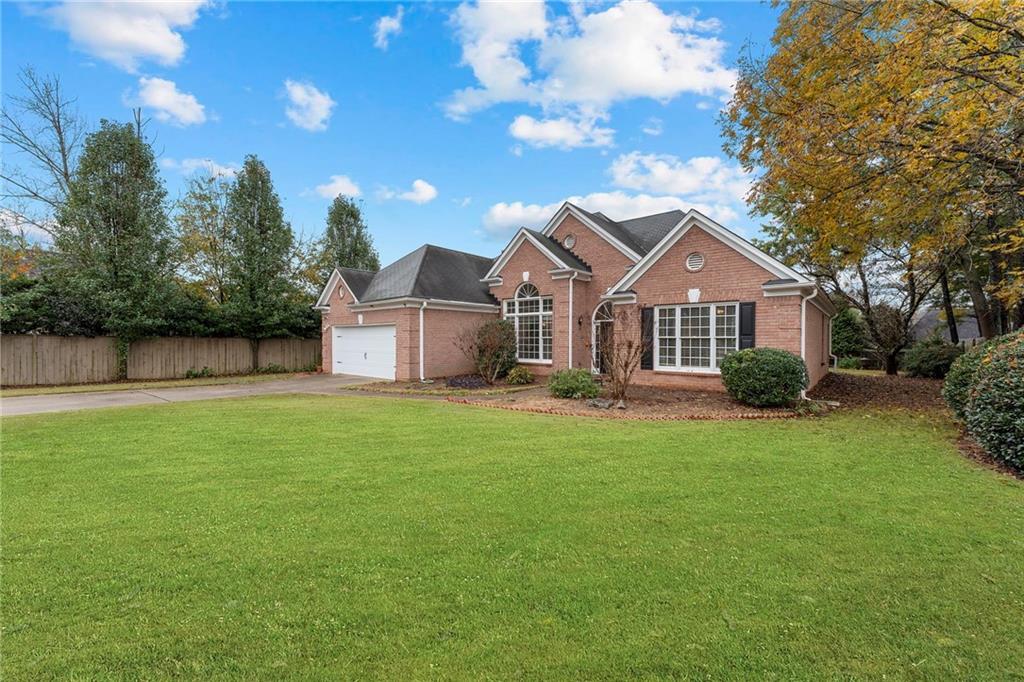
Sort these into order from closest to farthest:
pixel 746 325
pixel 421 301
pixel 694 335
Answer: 1. pixel 746 325
2. pixel 694 335
3. pixel 421 301

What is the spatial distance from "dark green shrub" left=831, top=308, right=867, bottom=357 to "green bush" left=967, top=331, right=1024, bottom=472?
22.6 m

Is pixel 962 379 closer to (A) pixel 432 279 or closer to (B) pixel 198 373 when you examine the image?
(A) pixel 432 279

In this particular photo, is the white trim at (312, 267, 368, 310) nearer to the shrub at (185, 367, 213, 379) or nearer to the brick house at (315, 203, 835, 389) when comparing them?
the brick house at (315, 203, 835, 389)

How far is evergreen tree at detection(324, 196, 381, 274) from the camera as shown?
1210 inches

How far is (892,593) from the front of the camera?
321 cm

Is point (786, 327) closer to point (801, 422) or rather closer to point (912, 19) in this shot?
point (801, 422)

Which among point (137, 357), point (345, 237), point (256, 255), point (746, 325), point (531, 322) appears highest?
point (345, 237)

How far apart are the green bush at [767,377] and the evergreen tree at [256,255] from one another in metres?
20.5

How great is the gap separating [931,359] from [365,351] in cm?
2479

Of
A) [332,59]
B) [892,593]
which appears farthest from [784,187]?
[332,59]

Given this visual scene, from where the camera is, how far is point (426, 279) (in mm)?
19219

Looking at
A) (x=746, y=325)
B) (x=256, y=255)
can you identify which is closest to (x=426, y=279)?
(x=256, y=255)

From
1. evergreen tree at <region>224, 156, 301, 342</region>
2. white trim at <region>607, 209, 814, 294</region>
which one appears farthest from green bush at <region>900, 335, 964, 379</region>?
evergreen tree at <region>224, 156, 301, 342</region>

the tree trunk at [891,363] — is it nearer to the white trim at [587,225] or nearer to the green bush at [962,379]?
the white trim at [587,225]
